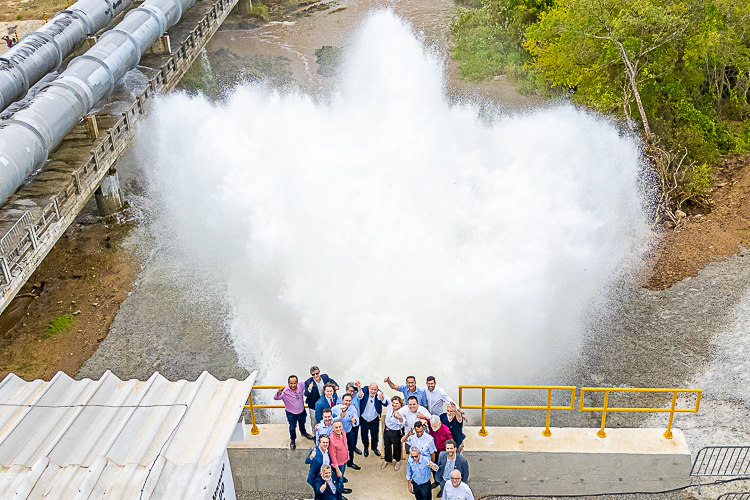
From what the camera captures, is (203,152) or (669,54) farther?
(669,54)

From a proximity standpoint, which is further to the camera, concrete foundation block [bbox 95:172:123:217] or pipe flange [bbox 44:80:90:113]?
concrete foundation block [bbox 95:172:123:217]

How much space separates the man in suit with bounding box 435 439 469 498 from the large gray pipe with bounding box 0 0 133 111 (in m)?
18.8

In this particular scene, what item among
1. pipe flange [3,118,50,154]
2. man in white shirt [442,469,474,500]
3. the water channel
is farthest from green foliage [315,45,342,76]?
man in white shirt [442,469,474,500]

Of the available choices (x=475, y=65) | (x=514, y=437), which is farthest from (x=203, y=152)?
(x=475, y=65)

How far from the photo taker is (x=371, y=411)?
11.4 metres

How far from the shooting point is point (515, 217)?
19484 mm

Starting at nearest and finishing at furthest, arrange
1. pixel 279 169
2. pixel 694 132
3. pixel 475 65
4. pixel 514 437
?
1. pixel 514 437
2. pixel 279 169
3. pixel 694 132
4. pixel 475 65

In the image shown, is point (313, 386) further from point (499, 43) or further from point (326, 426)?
point (499, 43)

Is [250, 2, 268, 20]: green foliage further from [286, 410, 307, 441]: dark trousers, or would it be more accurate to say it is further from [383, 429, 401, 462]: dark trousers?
[383, 429, 401, 462]: dark trousers

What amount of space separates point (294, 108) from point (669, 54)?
51.3ft

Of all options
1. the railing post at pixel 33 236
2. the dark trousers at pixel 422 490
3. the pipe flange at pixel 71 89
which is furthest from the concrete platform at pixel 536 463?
the pipe flange at pixel 71 89

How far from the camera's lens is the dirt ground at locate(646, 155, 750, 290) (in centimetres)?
2008

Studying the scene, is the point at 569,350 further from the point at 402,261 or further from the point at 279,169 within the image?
the point at 279,169

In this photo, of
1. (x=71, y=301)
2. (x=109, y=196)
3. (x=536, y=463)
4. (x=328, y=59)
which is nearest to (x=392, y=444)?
(x=536, y=463)
